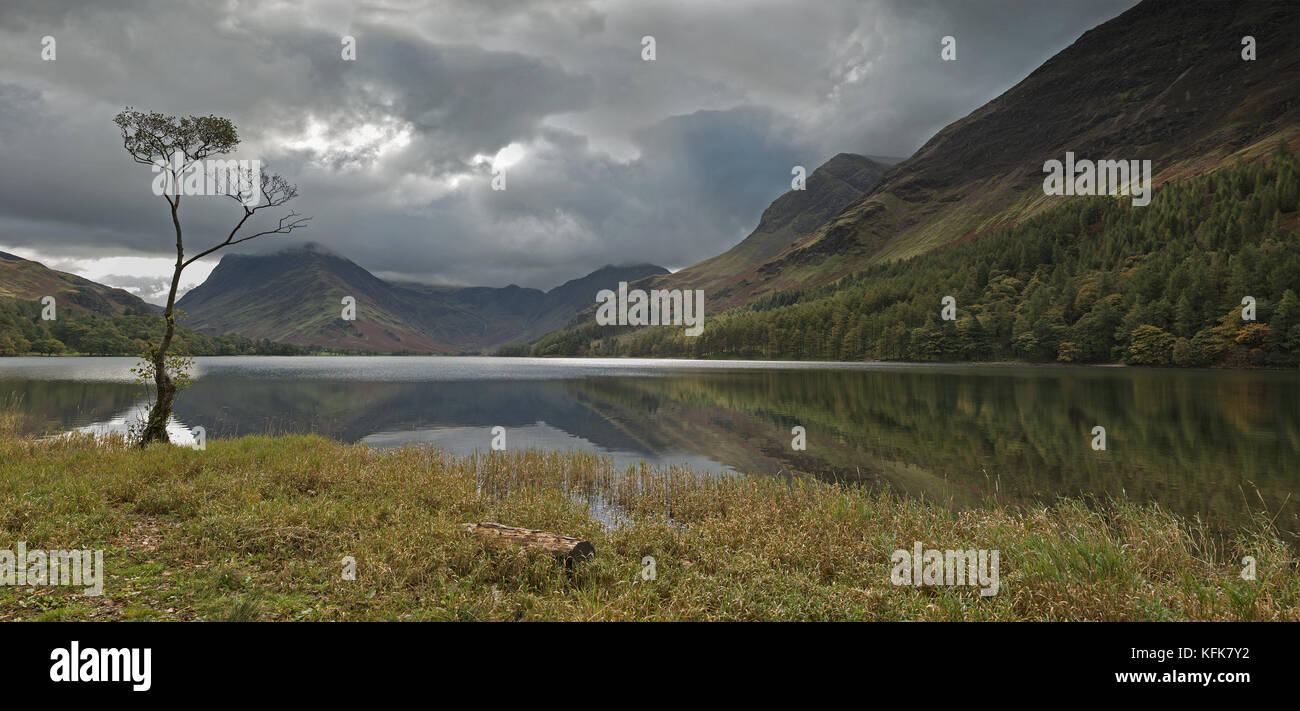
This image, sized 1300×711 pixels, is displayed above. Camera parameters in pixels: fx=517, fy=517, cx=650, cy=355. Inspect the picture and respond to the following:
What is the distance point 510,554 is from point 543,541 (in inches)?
34.3

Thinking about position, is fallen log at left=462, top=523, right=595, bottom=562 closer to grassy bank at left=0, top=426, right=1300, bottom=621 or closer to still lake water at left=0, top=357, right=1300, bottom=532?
grassy bank at left=0, top=426, right=1300, bottom=621

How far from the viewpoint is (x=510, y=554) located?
11500 mm

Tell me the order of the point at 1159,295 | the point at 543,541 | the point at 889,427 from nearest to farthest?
the point at 543,541 → the point at 889,427 → the point at 1159,295

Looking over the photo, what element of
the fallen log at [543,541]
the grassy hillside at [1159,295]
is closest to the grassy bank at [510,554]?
the fallen log at [543,541]

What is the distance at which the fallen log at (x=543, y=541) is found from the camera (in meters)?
11.8

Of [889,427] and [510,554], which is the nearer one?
[510,554]

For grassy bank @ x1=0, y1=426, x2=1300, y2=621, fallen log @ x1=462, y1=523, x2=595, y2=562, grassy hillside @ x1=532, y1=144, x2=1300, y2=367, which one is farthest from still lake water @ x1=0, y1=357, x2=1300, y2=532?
grassy hillside @ x1=532, y1=144, x2=1300, y2=367

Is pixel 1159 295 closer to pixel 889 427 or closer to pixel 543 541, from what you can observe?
pixel 889 427

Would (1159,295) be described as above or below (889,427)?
above

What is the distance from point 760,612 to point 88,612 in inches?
446

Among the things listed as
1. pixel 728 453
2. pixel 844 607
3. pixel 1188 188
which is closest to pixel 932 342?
pixel 1188 188

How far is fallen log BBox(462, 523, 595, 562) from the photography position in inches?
463

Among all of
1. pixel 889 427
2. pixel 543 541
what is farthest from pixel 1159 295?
pixel 543 541
